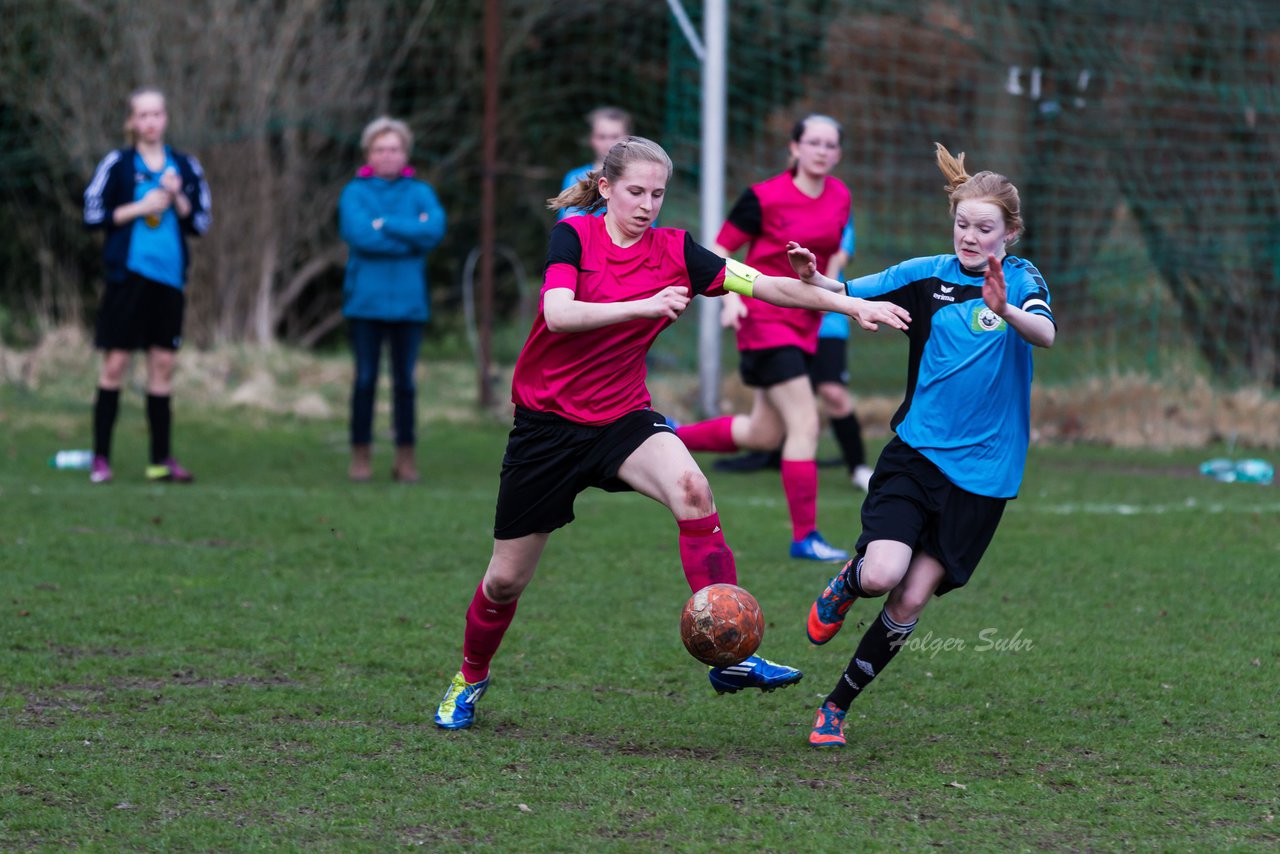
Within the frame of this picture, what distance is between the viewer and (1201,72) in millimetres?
12500

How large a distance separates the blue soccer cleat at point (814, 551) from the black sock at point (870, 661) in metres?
2.51

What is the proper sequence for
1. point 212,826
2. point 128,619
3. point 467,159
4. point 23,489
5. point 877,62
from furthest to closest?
point 467,159 → point 877,62 → point 23,489 → point 128,619 → point 212,826

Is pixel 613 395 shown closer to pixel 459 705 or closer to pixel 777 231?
pixel 459 705

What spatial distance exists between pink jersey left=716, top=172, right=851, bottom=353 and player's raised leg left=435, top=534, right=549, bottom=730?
2765mm

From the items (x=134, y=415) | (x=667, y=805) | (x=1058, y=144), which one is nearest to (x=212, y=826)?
(x=667, y=805)

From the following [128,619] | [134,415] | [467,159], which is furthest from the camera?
[467,159]

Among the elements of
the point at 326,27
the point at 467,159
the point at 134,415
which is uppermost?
the point at 326,27

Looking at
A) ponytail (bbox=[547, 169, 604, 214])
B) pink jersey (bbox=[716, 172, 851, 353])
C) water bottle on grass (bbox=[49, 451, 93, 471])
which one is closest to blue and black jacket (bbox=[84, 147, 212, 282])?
water bottle on grass (bbox=[49, 451, 93, 471])

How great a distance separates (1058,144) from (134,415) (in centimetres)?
773

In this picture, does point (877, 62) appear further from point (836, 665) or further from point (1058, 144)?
point (836, 665)

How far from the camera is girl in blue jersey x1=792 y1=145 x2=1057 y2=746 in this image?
14.0ft

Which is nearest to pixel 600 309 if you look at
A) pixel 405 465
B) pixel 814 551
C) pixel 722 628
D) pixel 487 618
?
pixel 722 628

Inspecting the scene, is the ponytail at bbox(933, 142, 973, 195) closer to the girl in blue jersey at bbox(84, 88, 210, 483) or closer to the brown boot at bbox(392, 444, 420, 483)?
the brown boot at bbox(392, 444, 420, 483)

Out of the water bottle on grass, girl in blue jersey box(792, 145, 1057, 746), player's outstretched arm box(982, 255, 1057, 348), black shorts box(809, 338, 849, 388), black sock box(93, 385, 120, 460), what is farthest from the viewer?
the water bottle on grass
